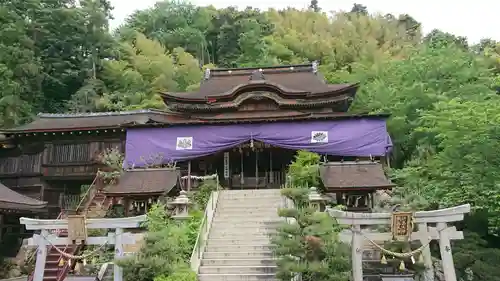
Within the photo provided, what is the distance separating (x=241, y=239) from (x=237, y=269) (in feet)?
4.86

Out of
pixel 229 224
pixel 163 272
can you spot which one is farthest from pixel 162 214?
pixel 163 272

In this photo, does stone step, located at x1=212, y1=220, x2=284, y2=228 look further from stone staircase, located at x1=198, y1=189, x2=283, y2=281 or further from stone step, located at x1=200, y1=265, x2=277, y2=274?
stone step, located at x1=200, y1=265, x2=277, y2=274

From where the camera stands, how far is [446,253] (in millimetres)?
9430

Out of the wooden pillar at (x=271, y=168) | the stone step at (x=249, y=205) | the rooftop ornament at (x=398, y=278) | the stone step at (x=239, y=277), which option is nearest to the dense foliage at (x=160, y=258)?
the stone step at (x=239, y=277)

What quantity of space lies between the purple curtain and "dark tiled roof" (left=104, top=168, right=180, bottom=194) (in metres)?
2.99

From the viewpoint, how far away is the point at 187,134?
20.8m

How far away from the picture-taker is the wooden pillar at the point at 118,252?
33.0 ft

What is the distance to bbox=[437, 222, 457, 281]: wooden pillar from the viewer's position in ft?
30.9

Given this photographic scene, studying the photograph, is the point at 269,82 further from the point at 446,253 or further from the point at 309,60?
the point at 309,60

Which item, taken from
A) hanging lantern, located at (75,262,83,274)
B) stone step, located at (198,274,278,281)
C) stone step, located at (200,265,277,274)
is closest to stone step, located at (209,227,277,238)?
stone step, located at (200,265,277,274)

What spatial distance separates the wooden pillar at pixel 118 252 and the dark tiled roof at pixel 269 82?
13412 mm

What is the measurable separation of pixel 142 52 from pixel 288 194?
94.6ft

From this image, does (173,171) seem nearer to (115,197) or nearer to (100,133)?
(115,197)

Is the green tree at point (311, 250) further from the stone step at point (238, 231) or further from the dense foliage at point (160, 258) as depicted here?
the stone step at point (238, 231)
